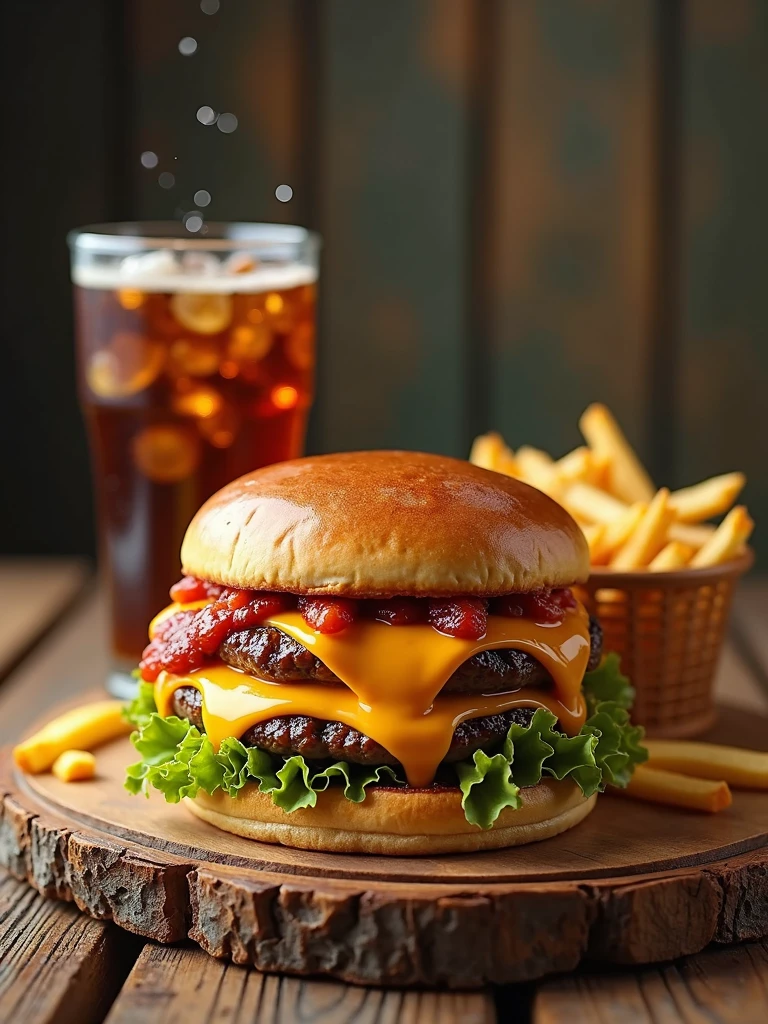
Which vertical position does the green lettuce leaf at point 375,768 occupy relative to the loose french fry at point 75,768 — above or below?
above

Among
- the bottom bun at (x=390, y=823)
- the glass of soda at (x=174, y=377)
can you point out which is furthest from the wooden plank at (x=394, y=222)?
the bottom bun at (x=390, y=823)

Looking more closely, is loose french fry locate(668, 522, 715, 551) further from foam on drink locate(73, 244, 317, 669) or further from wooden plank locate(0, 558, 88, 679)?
wooden plank locate(0, 558, 88, 679)

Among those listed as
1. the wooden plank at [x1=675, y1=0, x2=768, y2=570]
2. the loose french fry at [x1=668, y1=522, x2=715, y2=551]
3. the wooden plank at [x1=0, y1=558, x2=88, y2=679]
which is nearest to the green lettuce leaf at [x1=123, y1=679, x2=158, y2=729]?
the loose french fry at [x1=668, y1=522, x2=715, y2=551]

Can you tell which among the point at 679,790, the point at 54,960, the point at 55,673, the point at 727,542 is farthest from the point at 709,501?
the point at 55,673

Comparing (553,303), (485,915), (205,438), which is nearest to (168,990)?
(485,915)

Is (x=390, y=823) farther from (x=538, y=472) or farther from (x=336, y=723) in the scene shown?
(x=538, y=472)

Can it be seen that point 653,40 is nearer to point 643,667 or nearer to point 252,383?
point 252,383

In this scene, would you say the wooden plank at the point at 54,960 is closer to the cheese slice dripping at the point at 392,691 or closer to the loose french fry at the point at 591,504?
the cheese slice dripping at the point at 392,691
